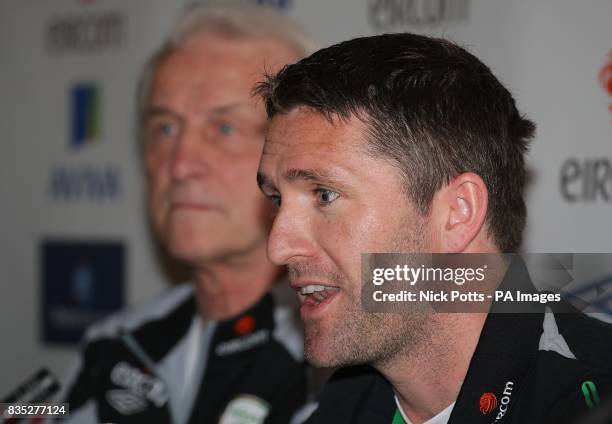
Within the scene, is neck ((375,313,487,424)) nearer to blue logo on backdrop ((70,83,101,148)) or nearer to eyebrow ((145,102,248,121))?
eyebrow ((145,102,248,121))

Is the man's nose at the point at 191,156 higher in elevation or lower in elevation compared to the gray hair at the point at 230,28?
lower

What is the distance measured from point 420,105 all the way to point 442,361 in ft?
1.14

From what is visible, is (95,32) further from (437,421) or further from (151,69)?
(437,421)

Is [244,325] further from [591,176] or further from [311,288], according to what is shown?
[591,176]

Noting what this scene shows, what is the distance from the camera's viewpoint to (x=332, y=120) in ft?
3.33

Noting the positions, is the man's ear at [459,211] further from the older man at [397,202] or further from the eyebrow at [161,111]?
the eyebrow at [161,111]

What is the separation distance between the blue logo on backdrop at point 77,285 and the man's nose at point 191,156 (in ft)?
1.87

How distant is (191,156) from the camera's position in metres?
1.70

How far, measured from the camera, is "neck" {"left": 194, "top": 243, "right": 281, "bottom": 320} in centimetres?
169

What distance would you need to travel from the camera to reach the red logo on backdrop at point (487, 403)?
0.94 meters

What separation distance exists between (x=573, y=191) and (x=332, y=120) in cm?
67

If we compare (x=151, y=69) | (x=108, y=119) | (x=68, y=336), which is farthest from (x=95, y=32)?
(x=68, y=336)

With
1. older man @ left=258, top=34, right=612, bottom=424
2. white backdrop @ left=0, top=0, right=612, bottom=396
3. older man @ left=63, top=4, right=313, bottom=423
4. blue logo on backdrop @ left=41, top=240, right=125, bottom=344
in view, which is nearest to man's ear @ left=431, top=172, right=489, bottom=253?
older man @ left=258, top=34, right=612, bottom=424

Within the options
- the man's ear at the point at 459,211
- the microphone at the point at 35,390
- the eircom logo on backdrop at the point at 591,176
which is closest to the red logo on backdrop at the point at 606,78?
the eircom logo on backdrop at the point at 591,176
